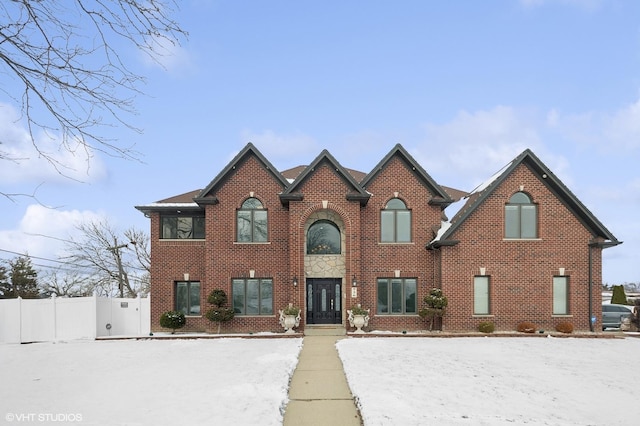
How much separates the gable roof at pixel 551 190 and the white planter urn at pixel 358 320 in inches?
169

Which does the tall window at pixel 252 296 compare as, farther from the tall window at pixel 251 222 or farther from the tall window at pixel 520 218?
the tall window at pixel 520 218

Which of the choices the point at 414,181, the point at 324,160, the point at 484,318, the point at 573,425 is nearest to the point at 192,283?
the point at 324,160

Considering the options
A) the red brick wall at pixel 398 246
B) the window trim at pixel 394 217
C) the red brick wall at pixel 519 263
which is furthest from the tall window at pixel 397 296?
the window trim at pixel 394 217

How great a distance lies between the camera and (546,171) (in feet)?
68.1

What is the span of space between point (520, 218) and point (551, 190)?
1.83 m

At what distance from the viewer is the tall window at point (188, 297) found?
22922 mm

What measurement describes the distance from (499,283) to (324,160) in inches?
366

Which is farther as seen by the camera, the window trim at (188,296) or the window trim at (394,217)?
the window trim at (188,296)

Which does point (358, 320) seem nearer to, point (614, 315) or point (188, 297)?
point (188, 297)

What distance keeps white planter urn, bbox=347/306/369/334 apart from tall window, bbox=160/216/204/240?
8217 mm

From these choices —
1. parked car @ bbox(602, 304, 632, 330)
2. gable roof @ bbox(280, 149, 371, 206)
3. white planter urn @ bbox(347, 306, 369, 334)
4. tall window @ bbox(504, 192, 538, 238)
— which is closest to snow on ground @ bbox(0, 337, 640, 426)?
white planter urn @ bbox(347, 306, 369, 334)

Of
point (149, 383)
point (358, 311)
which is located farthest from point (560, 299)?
point (149, 383)

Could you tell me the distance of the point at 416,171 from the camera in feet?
72.2

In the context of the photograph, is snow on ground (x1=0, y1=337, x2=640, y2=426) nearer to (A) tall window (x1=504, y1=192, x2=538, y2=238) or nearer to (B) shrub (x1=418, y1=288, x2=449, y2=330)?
(B) shrub (x1=418, y1=288, x2=449, y2=330)
